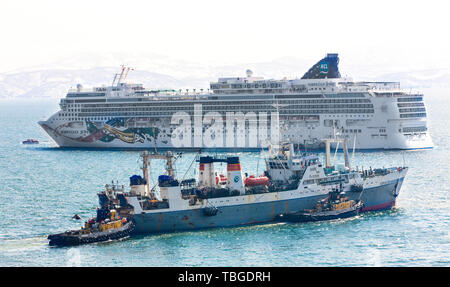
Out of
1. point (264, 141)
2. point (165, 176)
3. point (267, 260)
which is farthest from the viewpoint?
point (264, 141)

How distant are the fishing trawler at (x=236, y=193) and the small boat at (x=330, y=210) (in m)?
0.71

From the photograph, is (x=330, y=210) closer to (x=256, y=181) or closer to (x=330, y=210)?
(x=330, y=210)

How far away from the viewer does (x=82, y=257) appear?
44406mm

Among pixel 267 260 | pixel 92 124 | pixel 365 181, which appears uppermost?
pixel 92 124

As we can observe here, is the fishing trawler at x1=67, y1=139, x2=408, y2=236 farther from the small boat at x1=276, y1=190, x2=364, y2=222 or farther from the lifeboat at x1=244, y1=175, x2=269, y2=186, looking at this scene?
the small boat at x1=276, y1=190, x2=364, y2=222

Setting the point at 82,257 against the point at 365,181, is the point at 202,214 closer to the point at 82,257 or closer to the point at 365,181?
the point at 82,257

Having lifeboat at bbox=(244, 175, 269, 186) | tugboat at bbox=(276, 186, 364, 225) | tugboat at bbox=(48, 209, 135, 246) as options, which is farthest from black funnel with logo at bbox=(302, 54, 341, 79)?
tugboat at bbox=(48, 209, 135, 246)

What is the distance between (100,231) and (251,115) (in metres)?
59.8

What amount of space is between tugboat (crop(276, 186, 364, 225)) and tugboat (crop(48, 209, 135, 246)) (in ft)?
36.9

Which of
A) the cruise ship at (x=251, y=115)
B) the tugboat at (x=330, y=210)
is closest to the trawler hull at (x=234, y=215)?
the tugboat at (x=330, y=210)

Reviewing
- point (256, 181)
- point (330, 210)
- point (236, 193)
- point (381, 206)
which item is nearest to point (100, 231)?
point (236, 193)
